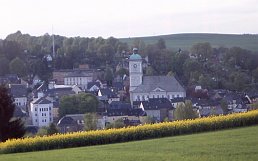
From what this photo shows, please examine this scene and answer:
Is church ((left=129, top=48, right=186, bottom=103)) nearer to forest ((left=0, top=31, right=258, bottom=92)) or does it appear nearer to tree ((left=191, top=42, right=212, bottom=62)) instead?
forest ((left=0, top=31, right=258, bottom=92))

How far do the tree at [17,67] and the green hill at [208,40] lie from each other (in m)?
49.6

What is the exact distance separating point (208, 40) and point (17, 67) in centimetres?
7614

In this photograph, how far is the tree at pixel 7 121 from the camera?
23719 mm

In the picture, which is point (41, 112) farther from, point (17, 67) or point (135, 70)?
point (17, 67)

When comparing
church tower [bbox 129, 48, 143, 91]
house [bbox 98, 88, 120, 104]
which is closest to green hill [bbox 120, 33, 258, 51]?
church tower [bbox 129, 48, 143, 91]

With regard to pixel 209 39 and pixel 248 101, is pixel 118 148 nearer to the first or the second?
pixel 248 101

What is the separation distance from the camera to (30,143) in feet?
67.6

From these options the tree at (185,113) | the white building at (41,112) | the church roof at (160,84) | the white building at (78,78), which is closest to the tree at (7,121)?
the tree at (185,113)

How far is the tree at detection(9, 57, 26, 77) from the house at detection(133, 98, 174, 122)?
37.8m

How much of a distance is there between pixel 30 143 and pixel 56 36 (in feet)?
462

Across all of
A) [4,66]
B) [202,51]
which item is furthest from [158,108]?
[202,51]

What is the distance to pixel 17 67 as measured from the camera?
369 ft

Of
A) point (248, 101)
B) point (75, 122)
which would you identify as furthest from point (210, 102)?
point (75, 122)

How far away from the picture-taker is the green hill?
529ft
